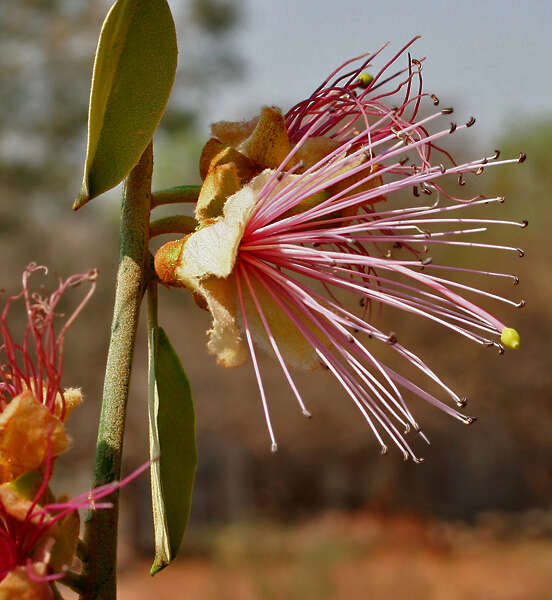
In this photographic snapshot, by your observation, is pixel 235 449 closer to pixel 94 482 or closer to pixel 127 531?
pixel 127 531

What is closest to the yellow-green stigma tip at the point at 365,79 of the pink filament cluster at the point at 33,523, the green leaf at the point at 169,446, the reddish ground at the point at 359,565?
the green leaf at the point at 169,446

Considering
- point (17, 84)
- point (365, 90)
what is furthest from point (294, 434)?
point (365, 90)

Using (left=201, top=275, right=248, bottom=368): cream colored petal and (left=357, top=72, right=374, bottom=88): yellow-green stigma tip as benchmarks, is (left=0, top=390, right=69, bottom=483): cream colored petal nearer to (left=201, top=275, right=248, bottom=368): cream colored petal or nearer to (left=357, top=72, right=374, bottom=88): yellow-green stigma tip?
(left=201, top=275, right=248, bottom=368): cream colored petal

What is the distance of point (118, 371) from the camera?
68 centimetres

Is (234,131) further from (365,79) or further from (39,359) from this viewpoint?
(39,359)

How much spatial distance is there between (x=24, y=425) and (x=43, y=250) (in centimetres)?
858

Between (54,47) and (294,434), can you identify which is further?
(294,434)

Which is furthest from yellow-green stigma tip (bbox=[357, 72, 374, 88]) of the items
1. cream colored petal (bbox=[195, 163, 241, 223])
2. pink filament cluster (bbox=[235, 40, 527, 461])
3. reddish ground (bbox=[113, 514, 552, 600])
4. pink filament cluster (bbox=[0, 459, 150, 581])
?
reddish ground (bbox=[113, 514, 552, 600])

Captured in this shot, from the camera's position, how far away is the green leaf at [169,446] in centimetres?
68

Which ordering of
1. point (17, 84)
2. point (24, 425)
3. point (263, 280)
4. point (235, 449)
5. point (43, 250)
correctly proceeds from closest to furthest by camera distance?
point (24, 425) < point (263, 280) < point (17, 84) < point (43, 250) < point (235, 449)

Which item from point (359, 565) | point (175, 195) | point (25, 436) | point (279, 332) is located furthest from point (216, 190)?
point (359, 565)

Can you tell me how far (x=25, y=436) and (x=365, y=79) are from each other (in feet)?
1.67

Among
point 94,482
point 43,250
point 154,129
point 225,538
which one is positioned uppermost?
point 43,250

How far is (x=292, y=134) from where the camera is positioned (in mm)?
853
